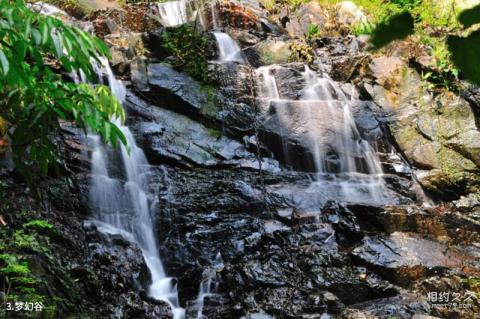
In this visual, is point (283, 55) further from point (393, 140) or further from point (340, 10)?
point (340, 10)

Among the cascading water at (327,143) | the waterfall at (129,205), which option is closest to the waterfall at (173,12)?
the cascading water at (327,143)

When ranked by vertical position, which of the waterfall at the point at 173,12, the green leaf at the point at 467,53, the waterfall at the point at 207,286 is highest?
the waterfall at the point at 173,12

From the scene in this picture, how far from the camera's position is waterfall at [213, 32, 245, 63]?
10688mm

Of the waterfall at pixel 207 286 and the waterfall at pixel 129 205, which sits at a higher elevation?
the waterfall at pixel 129 205

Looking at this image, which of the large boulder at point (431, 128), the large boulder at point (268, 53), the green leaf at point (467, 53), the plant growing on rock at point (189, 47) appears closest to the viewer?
the green leaf at point (467, 53)

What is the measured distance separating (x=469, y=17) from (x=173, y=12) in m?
13.4

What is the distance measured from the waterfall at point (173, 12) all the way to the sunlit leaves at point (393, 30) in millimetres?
12744

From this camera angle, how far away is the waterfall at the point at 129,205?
6043 mm

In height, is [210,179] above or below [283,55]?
below

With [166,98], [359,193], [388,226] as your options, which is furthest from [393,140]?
[166,98]

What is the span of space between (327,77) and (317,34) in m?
2.97

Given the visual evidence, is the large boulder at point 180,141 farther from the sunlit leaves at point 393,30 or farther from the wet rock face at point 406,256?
the sunlit leaves at point 393,30

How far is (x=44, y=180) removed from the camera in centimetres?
627

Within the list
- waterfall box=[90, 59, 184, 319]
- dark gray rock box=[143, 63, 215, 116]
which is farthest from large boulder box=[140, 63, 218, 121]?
waterfall box=[90, 59, 184, 319]
